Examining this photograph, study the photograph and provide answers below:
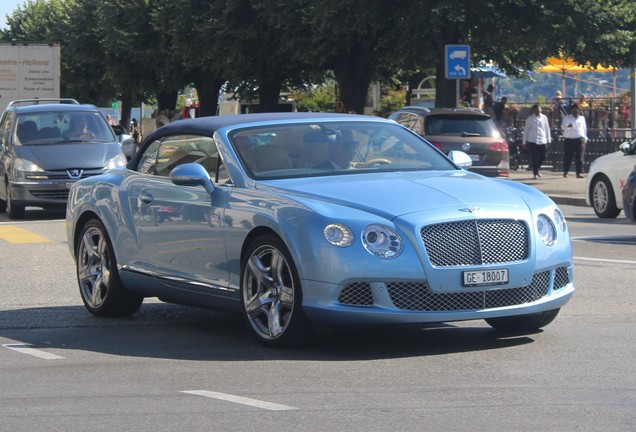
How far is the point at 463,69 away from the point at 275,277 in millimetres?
22812

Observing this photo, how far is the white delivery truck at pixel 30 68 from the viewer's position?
124 ft

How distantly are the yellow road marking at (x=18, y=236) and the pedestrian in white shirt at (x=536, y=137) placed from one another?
16.2 metres

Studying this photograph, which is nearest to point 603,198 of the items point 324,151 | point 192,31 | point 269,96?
point 324,151

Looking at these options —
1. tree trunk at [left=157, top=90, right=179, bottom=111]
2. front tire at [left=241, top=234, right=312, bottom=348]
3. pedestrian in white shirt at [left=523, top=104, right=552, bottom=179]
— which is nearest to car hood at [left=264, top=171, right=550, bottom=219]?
front tire at [left=241, top=234, right=312, bottom=348]

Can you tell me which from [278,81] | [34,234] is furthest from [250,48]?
[34,234]

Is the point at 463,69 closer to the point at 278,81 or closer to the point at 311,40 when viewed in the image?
the point at 311,40

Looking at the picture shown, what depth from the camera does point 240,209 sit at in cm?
867

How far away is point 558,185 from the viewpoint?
98.6ft

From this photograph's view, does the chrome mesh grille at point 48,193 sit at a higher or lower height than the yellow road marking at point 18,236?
higher

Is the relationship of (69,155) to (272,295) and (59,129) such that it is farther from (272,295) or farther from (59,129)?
(272,295)

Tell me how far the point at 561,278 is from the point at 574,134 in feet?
78.9

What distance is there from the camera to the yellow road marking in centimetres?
1756

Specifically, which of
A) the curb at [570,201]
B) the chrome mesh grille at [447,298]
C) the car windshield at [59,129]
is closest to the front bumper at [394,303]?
the chrome mesh grille at [447,298]

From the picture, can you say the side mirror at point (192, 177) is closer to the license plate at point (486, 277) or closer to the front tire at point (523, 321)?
the license plate at point (486, 277)
